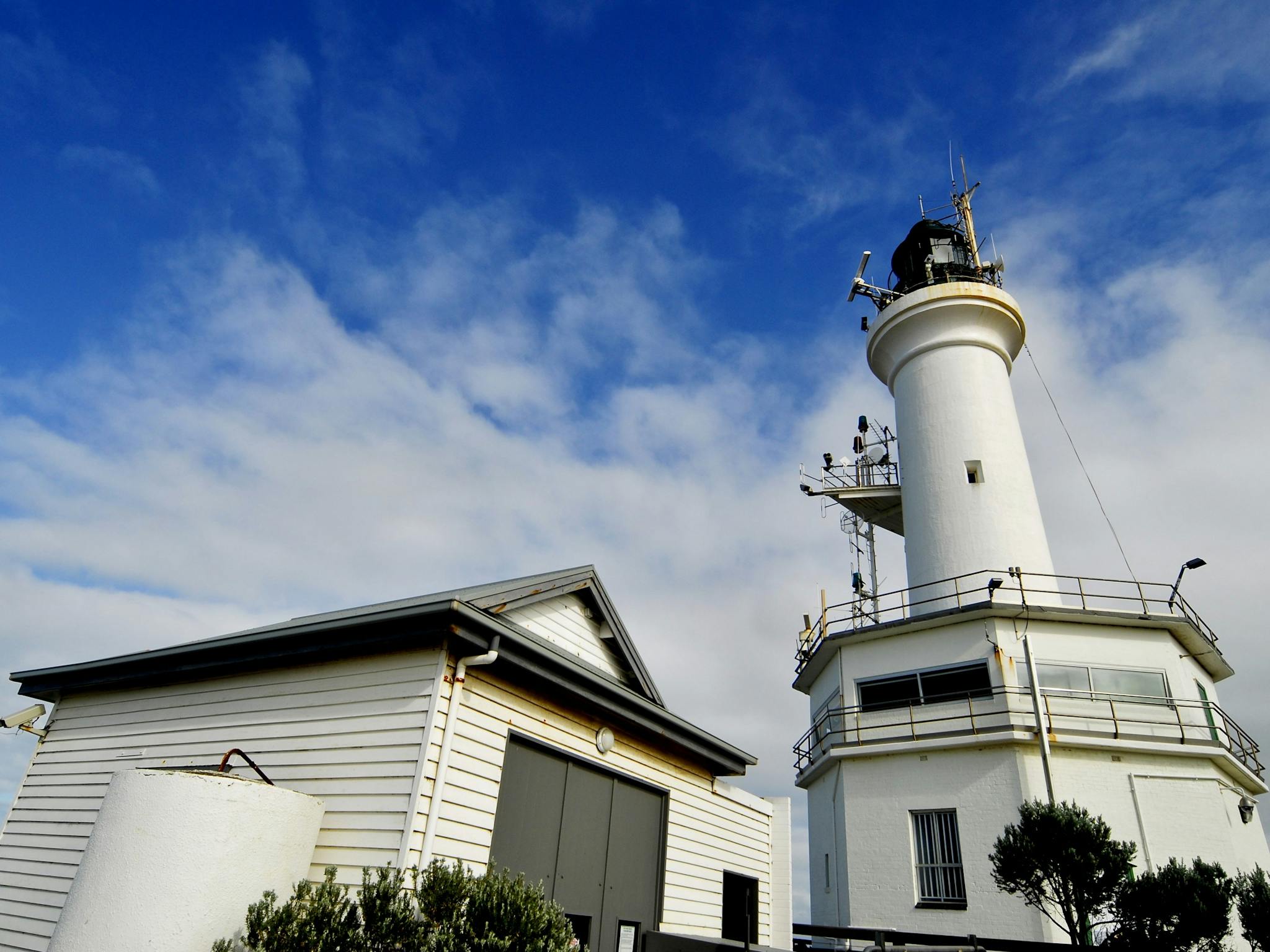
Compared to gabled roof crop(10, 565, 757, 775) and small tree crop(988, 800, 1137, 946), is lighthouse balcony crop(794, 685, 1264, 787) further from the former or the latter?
gabled roof crop(10, 565, 757, 775)

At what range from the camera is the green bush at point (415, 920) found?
7.34 meters

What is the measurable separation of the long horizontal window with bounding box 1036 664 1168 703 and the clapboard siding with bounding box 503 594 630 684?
12.0 m

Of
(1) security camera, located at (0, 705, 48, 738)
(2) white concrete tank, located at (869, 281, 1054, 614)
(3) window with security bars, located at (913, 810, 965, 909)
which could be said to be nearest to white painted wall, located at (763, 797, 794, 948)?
(3) window with security bars, located at (913, 810, 965, 909)

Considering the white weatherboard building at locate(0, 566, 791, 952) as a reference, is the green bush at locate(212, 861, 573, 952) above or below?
below

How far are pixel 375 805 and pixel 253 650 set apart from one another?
3033 mm

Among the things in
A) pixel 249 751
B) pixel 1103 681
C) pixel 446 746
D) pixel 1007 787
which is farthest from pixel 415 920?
pixel 1103 681

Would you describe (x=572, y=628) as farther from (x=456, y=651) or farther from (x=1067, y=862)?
(x=1067, y=862)

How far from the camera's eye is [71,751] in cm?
1212

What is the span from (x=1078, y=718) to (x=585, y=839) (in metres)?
14.0

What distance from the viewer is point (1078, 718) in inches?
752

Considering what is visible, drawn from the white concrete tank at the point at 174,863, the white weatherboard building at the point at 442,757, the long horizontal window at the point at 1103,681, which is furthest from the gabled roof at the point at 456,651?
the long horizontal window at the point at 1103,681

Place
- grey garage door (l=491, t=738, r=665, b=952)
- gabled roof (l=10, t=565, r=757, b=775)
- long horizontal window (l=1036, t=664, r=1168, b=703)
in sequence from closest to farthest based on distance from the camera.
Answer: gabled roof (l=10, t=565, r=757, b=775) → grey garage door (l=491, t=738, r=665, b=952) → long horizontal window (l=1036, t=664, r=1168, b=703)

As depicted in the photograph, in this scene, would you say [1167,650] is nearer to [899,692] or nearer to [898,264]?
[899,692]

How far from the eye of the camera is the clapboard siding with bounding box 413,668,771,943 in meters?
8.73
